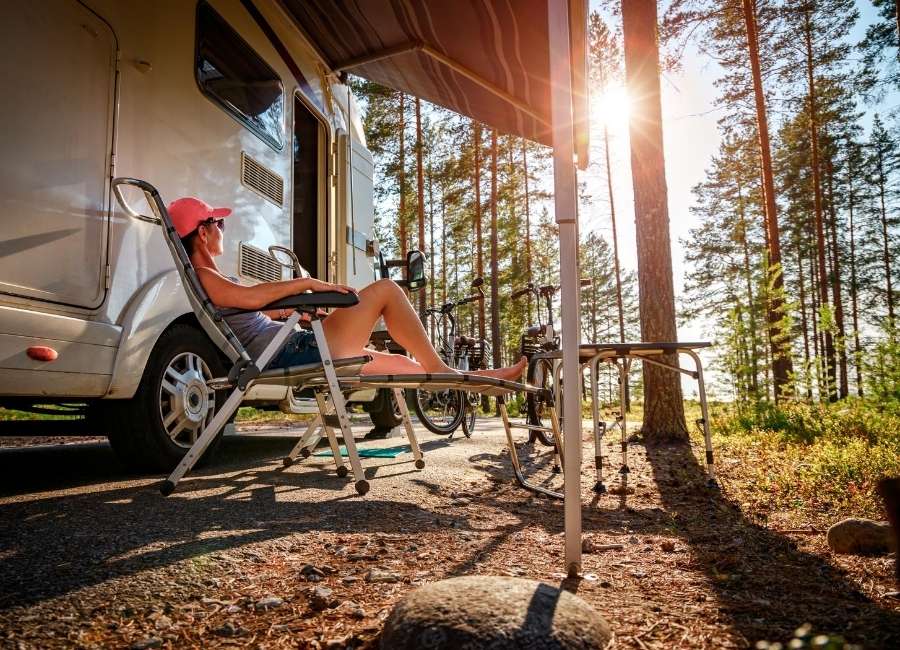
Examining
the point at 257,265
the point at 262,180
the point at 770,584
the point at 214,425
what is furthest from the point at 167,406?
the point at 770,584

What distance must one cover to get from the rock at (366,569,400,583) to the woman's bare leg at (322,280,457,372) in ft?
4.73

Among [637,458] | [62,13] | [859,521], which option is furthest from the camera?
[637,458]

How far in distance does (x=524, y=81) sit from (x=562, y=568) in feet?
11.5

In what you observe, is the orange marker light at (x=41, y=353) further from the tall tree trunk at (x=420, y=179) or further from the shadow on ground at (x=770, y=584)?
the tall tree trunk at (x=420, y=179)

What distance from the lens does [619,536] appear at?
228cm

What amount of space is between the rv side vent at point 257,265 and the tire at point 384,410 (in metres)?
2.04

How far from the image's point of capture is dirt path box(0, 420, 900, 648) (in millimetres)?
1330

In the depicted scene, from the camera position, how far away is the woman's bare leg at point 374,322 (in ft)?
10.1

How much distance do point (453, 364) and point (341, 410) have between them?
4.38 meters

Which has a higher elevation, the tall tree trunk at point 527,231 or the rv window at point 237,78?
the tall tree trunk at point 527,231


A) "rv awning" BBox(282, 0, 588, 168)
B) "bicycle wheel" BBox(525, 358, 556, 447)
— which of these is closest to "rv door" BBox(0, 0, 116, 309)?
"rv awning" BBox(282, 0, 588, 168)

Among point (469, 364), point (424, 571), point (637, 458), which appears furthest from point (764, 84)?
point (424, 571)

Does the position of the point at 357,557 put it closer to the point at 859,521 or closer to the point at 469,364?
the point at 859,521

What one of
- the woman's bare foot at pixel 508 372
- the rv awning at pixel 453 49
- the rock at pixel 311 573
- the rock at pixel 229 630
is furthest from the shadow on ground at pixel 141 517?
the rv awning at pixel 453 49
